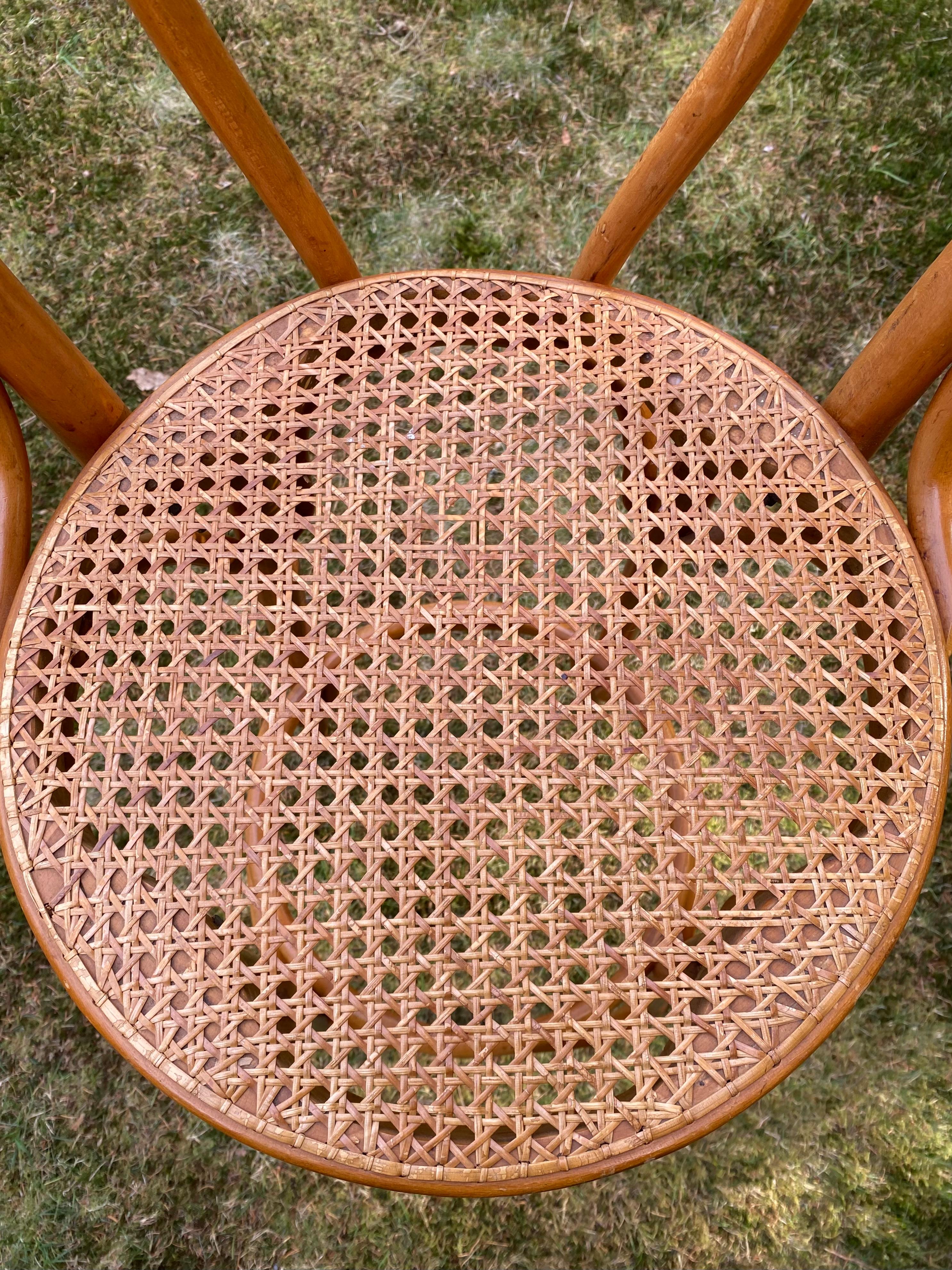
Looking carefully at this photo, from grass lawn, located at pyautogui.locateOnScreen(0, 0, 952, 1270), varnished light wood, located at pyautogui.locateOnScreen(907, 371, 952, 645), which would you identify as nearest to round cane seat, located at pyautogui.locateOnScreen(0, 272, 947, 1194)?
varnished light wood, located at pyautogui.locateOnScreen(907, 371, 952, 645)

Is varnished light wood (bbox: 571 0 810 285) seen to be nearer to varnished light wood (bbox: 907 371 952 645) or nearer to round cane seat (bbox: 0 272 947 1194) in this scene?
round cane seat (bbox: 0 272 947 1194)

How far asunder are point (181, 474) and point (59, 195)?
35.3 inches

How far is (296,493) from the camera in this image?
0.70 metres

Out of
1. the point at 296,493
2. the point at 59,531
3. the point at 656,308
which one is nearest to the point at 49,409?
the point at 59,531

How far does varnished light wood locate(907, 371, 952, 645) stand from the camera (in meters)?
0.67

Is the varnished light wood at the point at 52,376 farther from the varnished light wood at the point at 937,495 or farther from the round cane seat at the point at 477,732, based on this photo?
the varnished light wood at the point at 937,495

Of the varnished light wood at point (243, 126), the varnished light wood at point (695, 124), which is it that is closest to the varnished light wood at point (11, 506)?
the varnished light wood at point (243, 126)

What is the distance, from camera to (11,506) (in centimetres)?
66

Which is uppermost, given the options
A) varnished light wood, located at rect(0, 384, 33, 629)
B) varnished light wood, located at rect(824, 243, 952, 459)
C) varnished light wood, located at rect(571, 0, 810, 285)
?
varnished light wood, located at rect(0, 384, 33, 629)

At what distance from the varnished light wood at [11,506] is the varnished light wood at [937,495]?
69 cm

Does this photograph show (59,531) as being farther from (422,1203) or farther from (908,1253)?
(908,1253)

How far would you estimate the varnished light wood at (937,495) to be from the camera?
2.18 ft

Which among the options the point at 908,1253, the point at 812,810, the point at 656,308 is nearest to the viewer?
the point at 812,810

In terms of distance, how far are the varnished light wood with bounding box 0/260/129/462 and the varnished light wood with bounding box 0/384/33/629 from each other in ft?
0.09
